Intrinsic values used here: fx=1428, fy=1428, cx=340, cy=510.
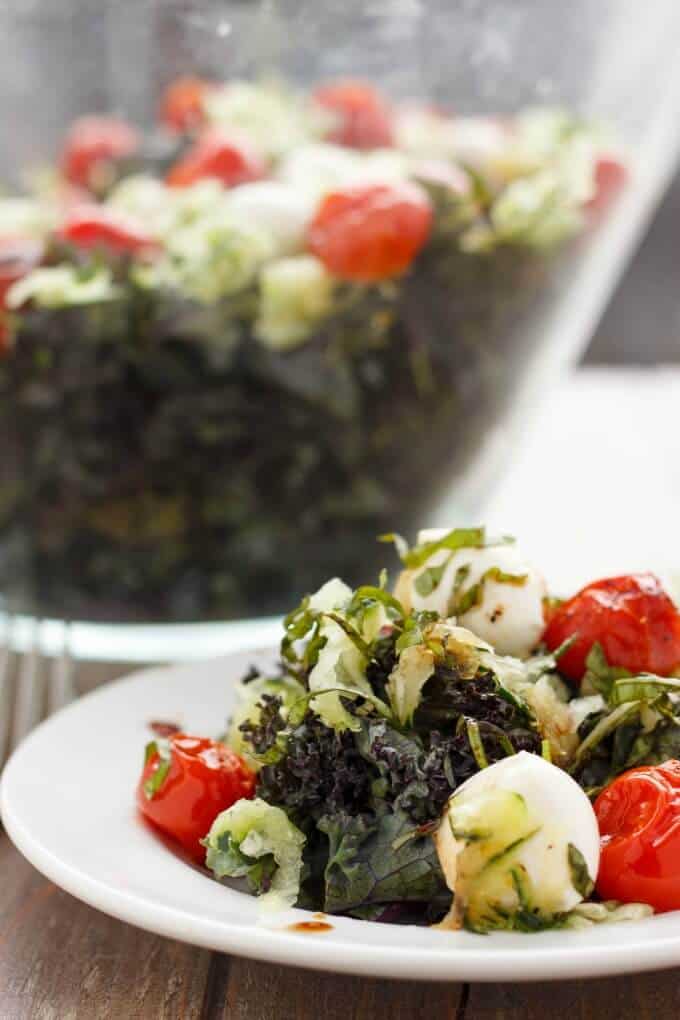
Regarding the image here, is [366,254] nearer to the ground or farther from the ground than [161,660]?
farther from the ground

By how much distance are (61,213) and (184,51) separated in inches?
9.2

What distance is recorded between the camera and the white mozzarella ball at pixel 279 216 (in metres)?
1.51

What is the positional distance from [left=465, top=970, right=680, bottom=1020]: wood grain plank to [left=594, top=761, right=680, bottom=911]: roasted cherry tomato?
0.20 feet

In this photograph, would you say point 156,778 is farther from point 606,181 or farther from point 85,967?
point 606,181

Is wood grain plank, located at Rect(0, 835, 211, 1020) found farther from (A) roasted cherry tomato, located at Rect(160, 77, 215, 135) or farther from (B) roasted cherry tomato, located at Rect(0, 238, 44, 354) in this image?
(A) roasted cherry tomato, located at Rect(160, 77, 215, 135)

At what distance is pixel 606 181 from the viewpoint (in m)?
1.78

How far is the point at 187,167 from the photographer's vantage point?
169 centimetres

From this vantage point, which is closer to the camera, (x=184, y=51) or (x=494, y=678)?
(x=494, y=678)

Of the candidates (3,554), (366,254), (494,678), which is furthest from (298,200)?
(494,678)

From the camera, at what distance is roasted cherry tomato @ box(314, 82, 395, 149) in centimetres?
170

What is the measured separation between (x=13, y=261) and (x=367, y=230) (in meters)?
0.39

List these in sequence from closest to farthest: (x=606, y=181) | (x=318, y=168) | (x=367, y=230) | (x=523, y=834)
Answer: (x=523, y=834)
(x=367, y=230)
(x=318, y=168)
(x=606, y=181)

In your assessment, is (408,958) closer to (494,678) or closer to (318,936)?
(318,936)

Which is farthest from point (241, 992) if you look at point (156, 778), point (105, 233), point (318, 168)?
point (318, 168)
